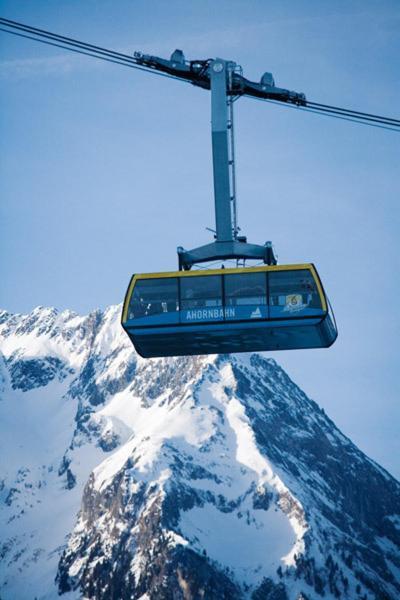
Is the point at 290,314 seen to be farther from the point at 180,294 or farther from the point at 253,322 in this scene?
the point at 180,294

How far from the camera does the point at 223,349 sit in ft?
128

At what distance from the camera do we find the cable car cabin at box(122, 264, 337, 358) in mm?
36250

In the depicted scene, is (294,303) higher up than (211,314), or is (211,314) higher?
(294,303)

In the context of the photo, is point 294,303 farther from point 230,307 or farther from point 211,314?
point 211,314

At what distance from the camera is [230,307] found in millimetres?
36531

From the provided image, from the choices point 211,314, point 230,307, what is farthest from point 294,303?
point 211,314

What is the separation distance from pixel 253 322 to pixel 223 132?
22.9 feet

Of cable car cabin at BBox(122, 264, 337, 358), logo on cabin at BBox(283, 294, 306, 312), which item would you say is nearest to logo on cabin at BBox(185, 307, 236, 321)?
cable car cabin at BBox(122, 264, 337, 358)

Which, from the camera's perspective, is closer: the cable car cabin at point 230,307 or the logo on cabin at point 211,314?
the cable car cabin at point 230,307

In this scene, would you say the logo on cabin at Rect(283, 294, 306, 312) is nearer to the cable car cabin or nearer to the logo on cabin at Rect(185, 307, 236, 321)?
the cable car cabin

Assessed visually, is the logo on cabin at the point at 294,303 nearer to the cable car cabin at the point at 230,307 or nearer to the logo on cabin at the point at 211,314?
the cable car cabin at the point at 230,307

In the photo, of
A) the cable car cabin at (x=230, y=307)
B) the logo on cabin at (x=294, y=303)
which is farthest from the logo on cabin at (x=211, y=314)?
the logo on cabin at (x=294, y=303)

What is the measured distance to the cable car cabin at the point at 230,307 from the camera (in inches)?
1427

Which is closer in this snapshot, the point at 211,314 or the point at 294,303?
the point at 294,303
